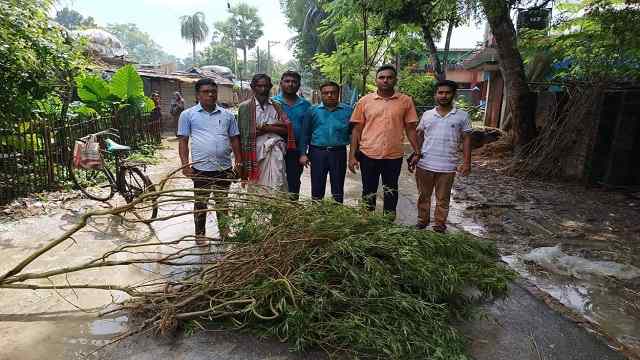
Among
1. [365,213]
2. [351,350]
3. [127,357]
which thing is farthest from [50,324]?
[365,213]

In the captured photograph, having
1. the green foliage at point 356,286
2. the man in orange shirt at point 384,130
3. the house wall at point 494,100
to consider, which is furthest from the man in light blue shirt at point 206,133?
the house wall at point 494,100

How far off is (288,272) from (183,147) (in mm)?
1985

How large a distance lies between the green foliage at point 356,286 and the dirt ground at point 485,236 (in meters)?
0.29

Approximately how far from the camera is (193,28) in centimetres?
6531

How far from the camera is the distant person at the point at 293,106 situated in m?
4.49

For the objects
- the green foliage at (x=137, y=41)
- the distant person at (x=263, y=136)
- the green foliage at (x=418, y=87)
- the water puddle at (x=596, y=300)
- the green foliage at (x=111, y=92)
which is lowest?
the water puddle at (x=596, y=300)

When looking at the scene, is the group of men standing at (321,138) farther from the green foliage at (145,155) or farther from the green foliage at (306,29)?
the green foliage at (306,29)

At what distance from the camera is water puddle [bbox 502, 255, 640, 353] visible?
3.20 m

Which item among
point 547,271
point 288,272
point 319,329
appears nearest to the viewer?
point 319,329

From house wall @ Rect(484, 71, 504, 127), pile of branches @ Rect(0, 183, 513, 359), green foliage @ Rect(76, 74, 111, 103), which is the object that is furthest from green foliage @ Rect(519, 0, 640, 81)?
green foliage @ Rect(76, 74, 111, 103)

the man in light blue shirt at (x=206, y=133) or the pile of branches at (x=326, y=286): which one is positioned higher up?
the man in light blue shirt at (x=206, y=133)

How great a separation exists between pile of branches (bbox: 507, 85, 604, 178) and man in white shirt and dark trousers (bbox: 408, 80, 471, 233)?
14.3 feet

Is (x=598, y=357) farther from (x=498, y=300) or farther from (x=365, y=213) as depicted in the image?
(x=365, y=213)

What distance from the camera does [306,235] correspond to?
3150mm
